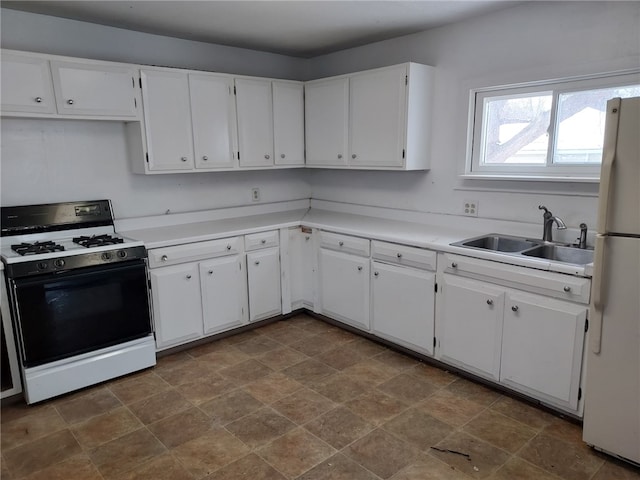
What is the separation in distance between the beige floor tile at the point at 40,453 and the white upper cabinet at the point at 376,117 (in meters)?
2.65

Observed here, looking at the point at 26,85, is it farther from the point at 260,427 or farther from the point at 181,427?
the point at 260,427

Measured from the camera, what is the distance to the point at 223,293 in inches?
132

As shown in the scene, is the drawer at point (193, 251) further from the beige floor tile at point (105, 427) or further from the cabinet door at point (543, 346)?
the cabinet door at point (543, 346)

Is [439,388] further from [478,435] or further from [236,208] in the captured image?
[236,208]

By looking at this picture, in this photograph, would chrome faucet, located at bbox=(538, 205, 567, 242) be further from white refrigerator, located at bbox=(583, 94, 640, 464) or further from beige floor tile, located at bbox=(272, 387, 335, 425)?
beige floor tile, located at bbox=(272, 387, 335, 425)

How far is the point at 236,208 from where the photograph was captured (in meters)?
3.95

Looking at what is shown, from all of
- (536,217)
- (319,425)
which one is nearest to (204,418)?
(319,425)

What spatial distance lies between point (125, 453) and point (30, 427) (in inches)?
25.8

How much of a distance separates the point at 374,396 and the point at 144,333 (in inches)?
61.7

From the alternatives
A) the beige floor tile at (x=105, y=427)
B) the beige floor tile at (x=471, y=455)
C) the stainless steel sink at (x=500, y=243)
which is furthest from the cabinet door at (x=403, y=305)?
the beige floor tile at (x=105, y=427)

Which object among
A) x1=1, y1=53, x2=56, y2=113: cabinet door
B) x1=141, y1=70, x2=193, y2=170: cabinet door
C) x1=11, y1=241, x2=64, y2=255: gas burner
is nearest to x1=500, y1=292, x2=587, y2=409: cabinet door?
x1=141, y1=70, x2=193, y2=170: cabinet door

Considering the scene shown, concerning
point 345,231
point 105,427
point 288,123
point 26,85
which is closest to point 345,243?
point 345,231

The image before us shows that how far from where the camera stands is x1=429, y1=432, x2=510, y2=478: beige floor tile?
6.61ft

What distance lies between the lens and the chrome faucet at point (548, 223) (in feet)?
8.51
